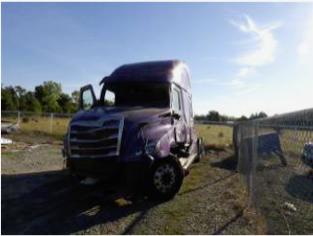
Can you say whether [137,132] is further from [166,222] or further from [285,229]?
[285,229]

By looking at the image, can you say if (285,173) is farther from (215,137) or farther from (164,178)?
(215,137)

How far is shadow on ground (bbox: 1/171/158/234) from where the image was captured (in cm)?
692

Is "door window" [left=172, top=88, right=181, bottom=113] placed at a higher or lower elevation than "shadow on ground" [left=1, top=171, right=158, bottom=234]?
higher

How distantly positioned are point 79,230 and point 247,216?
2962 mm

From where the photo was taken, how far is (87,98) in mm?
10703

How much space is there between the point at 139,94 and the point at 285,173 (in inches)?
214

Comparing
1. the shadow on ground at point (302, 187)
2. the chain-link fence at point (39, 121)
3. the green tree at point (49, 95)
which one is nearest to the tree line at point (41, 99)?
the green tree at point (49, 95)

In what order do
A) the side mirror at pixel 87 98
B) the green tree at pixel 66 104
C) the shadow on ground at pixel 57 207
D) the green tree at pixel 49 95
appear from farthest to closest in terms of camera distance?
1. the green tree at pixel 49 95
2. the green tree at pixel 66 104
3. the side mirror at pixel 87 98
4. the shadow on ground at pixel 57 207

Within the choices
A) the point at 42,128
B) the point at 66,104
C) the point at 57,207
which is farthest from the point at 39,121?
the point at 66,104

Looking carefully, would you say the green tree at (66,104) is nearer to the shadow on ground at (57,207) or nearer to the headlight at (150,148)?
the shadow on ground at (57,207)

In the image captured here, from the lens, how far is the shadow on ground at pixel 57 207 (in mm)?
6918

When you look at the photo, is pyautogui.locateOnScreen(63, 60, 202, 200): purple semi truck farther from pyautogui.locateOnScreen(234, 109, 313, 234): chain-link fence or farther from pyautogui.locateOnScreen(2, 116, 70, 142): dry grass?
pyautogui.locateOnScreen(2, 116, 70, 142): dry grass

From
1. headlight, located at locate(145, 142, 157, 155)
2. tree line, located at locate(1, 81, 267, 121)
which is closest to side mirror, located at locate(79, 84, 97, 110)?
headlight, located at locate(145, 142, 157, 155)

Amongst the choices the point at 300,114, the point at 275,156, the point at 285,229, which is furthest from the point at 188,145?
the point at 300,114
